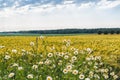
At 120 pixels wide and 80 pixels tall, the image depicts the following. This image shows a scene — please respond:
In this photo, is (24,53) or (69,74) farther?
(24,53)

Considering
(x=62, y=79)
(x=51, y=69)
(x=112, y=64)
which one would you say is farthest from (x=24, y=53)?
(x=112, y=64)

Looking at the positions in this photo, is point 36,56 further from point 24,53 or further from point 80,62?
point 80,62

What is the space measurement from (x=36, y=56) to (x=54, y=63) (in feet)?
2.85

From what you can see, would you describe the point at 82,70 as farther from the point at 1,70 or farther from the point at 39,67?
the point at 1,70

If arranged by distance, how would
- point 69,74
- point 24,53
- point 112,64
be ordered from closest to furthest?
point 69,74 < point 24,53 < point 112,64

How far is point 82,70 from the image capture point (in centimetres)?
946

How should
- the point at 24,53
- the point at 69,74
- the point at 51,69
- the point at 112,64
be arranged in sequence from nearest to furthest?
1. the point at 69,74
2. the point at 51,69
3. the point at 24,53
4. the point at 112,64

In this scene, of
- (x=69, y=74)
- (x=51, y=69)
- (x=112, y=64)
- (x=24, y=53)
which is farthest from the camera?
(x=112, y=64)

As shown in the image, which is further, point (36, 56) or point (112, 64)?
point (112, 64)

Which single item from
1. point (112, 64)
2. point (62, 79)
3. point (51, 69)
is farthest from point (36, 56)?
point (112, 64)

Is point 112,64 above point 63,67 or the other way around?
the other way around

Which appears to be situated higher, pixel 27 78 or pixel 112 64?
pixel 27 78

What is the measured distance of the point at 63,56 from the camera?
31.2 ft

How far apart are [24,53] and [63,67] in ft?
3.94
